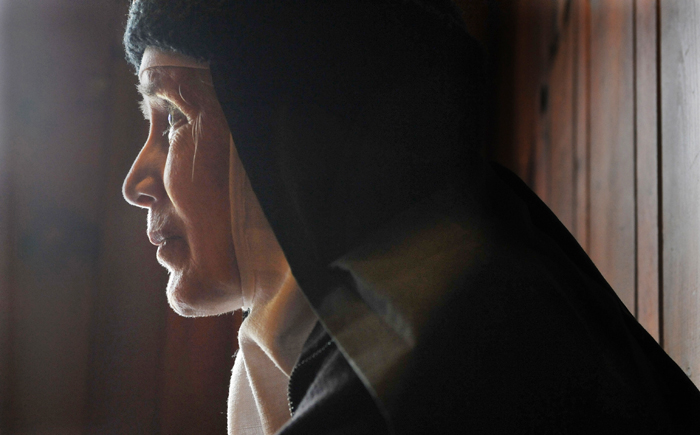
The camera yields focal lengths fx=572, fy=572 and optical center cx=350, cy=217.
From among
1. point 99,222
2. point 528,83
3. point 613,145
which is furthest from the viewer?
point 528,83

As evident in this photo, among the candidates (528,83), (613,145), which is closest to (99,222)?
(613,145)

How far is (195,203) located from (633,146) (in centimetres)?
88

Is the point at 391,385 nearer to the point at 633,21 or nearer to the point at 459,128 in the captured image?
the point at 459,128

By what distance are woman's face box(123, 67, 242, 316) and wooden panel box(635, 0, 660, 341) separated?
768 mm

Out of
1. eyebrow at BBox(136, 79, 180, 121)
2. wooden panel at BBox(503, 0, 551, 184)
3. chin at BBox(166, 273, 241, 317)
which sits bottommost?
chin at BBox(166, 273, 241, 317)

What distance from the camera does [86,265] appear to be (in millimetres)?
1630

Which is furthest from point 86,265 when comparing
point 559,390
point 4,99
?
point 559,390

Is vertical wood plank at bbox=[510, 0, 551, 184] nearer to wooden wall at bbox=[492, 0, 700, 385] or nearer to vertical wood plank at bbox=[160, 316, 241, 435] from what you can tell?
wooden wall at bbox=[492, 0, 700, 385]

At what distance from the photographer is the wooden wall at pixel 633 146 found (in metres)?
0.95

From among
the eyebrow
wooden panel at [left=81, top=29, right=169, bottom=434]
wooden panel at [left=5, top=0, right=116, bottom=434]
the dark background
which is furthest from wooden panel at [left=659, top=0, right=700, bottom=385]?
wooden panel at [left=5, top=0, right=116, bottom=434]

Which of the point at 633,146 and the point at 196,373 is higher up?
the point at 633,146

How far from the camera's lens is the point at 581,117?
1541 mm

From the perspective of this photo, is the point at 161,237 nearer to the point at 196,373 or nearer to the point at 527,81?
the point at 196,373

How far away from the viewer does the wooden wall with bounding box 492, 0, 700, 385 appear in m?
0.95
